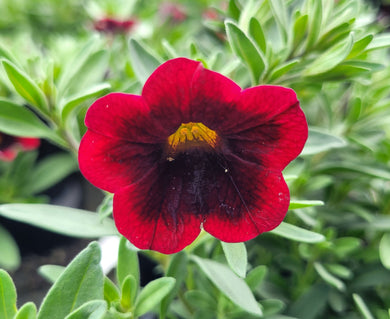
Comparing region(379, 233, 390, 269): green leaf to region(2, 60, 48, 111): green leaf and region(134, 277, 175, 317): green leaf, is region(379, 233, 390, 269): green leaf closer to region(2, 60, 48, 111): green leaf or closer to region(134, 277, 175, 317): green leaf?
region(134, 277, 175, 317): green leaf

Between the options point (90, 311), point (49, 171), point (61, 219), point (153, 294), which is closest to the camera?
point (90, 311)

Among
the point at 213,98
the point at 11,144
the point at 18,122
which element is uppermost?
the point at 213,98

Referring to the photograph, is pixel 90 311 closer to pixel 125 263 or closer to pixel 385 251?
pixel 125 263

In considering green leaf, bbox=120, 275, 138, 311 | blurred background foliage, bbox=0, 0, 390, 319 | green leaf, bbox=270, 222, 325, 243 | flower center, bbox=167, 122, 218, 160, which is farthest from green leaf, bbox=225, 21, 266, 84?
→ green leaf, bbox=120, 275, 138, 311

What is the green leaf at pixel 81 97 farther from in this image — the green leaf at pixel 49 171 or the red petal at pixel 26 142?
the green leaf at pixel 49 171

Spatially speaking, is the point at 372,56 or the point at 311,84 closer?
the point at 311,84

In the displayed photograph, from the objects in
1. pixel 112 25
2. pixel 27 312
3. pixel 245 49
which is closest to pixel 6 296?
pixel 27 312

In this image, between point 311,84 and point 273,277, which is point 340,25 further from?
point 273,277

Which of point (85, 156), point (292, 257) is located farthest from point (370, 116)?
point (85, 156)
